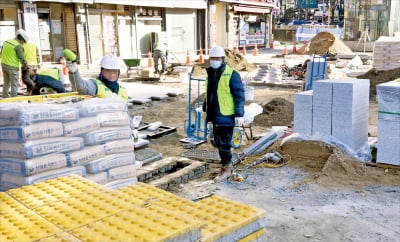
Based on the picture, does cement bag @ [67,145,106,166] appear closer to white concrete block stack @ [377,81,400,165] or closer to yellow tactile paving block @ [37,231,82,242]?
yellow tactile paving block @ [37,231,82,242]

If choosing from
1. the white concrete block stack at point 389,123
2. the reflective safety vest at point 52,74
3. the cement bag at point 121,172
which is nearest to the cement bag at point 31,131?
the cement bag at point 121,172

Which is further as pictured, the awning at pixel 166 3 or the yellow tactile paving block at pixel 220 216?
the awning at pixel 166 3

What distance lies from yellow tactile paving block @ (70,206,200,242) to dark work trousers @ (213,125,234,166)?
384 cm

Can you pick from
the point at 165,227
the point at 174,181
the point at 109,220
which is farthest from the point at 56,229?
the point at 174,181

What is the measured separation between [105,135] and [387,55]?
48.0 ft

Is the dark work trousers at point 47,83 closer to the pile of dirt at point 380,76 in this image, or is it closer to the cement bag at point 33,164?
the cement bag at point 33,164

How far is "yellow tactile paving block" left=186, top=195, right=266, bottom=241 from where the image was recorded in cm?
230

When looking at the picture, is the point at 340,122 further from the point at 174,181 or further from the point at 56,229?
the point at 56,229

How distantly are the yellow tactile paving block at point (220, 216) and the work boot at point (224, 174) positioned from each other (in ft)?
11.1

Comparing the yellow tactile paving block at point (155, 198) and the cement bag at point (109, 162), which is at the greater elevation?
the yellow tactile paving block at point (155, 198)

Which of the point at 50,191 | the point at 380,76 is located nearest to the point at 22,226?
the point at 50,191

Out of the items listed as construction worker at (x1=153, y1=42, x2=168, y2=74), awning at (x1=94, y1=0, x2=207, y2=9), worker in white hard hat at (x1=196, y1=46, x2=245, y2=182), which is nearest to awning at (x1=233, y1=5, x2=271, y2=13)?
awning at (x1=94, y1=0, x2=207, y2=9)

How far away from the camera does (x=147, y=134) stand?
27.5 ft

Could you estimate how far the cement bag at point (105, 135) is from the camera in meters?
3.89
